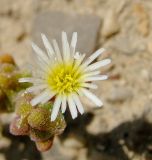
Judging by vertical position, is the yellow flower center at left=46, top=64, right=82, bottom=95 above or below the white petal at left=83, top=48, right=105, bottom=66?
below

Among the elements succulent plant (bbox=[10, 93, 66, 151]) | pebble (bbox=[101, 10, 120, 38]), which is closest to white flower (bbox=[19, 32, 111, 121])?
succulent plant (bbox=[10, 93, 66, 151])

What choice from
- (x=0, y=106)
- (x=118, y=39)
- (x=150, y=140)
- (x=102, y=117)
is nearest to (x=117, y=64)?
(x=118, y=39)

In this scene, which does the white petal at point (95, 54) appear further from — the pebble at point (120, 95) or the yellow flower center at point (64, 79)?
the pebble at point (120, 95)

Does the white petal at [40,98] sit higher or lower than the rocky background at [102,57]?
higher

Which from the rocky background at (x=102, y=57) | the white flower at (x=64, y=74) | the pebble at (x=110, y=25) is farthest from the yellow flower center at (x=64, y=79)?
the pebble at (x=110, y=25)

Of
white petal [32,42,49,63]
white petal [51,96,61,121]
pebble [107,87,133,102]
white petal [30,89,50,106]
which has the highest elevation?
white petal [32,42,49,63]

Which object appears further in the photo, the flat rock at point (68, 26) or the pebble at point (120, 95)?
the flat rock at point (68, 26)

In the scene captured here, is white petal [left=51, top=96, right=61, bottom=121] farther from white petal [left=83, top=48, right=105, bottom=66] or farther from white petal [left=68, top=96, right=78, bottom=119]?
white petal [left=83, top=48, right=105, bottom=66]

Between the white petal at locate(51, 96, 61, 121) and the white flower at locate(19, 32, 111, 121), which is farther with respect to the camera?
the white flower at locate(19, 32, 111, 121)

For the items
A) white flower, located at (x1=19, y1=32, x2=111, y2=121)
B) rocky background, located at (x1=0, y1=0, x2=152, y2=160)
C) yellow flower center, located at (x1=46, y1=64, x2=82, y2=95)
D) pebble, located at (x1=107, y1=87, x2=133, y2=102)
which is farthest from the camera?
pebble, located at (x1=107, y1=87, x2=133, y2=102)
